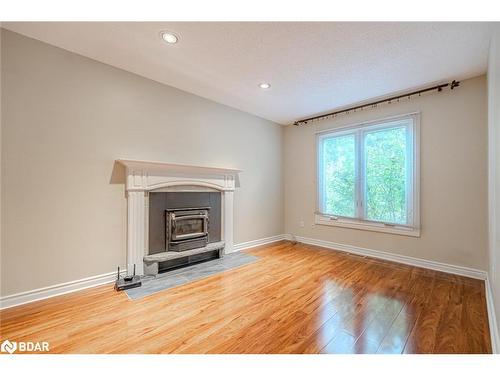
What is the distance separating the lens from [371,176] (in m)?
3.44

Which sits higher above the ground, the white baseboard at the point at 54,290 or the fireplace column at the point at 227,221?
the fireplace column at the point at 227,221

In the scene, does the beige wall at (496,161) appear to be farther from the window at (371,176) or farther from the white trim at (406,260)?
the window at (371,176)

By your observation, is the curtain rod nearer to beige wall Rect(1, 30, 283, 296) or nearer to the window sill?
the window sill

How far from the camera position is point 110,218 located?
242 cm

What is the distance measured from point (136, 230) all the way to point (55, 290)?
0.88 meters

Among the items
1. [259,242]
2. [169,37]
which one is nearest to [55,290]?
[169,37]

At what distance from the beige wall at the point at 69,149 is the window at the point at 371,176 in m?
2.62

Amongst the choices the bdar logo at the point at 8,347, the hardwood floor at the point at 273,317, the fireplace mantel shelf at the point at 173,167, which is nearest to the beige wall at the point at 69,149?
the fireplace mantel shelf at the point at 173,167

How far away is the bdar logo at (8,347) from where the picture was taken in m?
1.40

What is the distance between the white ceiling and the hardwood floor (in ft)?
8.03

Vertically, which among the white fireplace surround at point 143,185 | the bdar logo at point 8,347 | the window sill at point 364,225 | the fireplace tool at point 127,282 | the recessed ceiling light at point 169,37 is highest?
the recessed ceiling light at point 169,37

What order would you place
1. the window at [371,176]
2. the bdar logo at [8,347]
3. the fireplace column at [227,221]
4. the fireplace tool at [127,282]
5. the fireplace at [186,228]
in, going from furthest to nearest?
the fireplace column at [227,221], the window at [371,176], the fireplace at [186,228], the fireplace tool at [127,282], the bdar logo at [8,347]

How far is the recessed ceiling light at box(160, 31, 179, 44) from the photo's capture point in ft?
6.20

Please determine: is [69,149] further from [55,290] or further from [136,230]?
[55,290]
